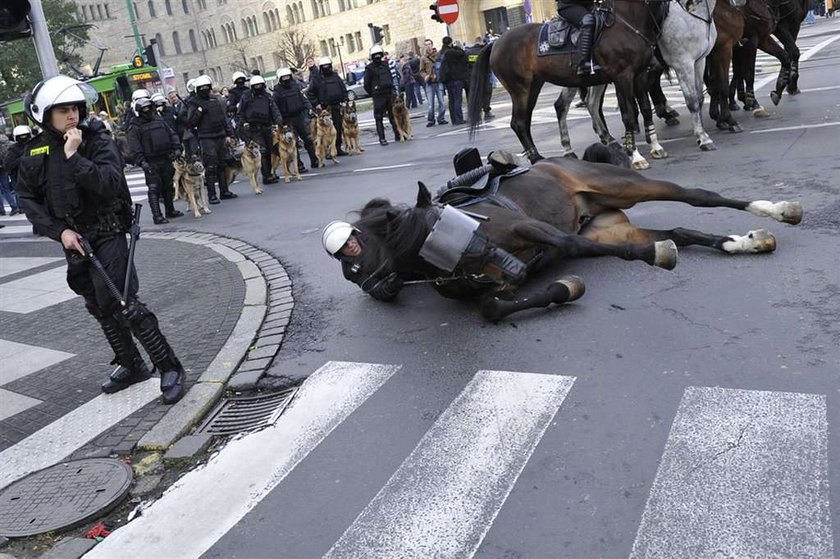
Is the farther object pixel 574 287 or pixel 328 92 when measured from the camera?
pixel 328 92

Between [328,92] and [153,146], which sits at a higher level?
[328,92]

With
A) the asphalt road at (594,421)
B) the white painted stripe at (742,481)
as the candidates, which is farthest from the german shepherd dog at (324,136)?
the white painted stripe at (742,481)

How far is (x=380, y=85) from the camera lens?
1988 centimetres

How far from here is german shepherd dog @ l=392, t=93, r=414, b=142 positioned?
20.0m

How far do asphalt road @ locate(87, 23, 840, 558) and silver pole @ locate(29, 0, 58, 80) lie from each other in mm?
3150

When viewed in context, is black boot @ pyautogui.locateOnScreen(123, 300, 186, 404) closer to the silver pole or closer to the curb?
the curb

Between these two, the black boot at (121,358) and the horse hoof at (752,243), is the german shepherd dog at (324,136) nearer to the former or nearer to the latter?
the black boot at (121,358)

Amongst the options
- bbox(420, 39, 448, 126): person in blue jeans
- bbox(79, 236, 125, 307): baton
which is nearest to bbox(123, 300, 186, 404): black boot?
bbox(79, 236, 125, 307): baton

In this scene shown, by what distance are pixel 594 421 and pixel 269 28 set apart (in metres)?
93.9

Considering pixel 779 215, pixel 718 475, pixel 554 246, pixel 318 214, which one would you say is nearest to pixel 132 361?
pixel 554 246

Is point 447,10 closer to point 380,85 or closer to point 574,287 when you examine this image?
point 380,85

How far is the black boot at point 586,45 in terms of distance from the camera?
10.5 metres

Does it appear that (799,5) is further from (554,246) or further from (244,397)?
(244,397)

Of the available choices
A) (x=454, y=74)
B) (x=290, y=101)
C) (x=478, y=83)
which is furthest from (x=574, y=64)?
(x=454, y=74)
